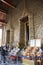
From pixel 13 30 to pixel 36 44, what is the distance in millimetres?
4454

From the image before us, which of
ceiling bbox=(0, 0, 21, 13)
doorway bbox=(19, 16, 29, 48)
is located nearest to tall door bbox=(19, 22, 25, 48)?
doorway bbox=(19, 16, 29, 48)

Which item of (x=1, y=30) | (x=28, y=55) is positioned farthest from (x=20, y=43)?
(x=1, y=30)

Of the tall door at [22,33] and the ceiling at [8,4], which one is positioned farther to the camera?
the tall door at [22,33]

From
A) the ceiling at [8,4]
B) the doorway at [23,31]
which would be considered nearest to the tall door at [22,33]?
the doorway at [23,31]

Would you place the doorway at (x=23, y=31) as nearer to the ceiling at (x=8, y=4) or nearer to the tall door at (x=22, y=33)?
the tall door at (x=22, y=33)

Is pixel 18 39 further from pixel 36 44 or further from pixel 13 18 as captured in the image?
pixel 36 44

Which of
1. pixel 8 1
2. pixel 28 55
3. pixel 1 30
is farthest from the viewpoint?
pixel 1 30

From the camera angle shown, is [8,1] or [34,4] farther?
[8,1]

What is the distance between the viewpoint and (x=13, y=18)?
34.8 feet

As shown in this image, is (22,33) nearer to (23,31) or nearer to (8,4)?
(23,31)

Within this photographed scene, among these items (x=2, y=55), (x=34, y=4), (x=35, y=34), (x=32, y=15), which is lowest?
(x=2, y=55)

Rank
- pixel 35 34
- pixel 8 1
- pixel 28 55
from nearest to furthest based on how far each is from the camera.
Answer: pixel 28 55, pixel 35 34, pixel 8 1

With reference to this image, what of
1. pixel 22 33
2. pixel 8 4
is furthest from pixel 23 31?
pixel 8 4

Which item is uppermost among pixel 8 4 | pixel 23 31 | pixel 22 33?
pixel 8 4
